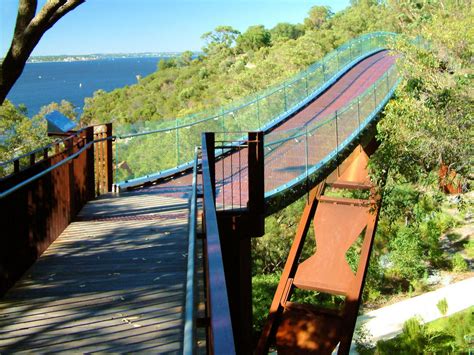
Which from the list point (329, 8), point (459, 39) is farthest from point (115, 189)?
point (329, 8)

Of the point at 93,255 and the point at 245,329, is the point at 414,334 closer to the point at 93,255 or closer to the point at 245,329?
the point at 245,329

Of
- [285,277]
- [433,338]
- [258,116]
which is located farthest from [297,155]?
[433,338]

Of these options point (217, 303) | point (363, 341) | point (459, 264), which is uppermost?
point (217, 303)

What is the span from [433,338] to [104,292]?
557 inches

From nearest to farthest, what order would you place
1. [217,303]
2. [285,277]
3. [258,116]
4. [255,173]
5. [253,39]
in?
1. [217,303]
2. [255,173]
3. [285,277]
4. [258,116]
5. [253,39]

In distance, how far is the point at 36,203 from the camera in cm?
548

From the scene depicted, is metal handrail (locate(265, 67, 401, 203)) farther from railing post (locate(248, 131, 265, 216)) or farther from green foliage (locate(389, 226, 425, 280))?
green foliage (locate(389, 226, 425, 280))

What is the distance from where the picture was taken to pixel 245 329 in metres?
7.30

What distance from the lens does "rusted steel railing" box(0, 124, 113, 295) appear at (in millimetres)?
4660

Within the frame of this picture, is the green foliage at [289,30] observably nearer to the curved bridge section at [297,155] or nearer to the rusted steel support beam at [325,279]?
Result: the curved bridge section at [297,155]

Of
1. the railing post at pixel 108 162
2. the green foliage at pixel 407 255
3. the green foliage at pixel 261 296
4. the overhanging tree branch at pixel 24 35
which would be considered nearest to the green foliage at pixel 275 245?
the green foliage at pixel 261 296

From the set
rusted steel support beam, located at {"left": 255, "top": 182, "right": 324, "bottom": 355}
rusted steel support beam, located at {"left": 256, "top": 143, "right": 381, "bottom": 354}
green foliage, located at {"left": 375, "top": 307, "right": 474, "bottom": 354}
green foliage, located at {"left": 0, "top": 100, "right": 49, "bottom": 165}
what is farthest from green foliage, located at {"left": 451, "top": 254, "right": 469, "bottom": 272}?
green foliage, located at {"left": 0, "top": 100, "right": 49, "bottom": 165}

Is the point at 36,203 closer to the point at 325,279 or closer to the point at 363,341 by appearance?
the point at 325,279

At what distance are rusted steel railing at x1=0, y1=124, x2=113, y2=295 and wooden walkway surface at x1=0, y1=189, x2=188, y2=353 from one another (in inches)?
5.5
